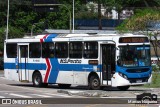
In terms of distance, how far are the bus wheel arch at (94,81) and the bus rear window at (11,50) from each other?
6.92m

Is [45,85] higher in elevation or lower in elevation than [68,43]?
lower

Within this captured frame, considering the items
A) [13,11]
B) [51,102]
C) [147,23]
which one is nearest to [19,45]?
[51,102]

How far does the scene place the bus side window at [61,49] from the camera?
31.4 meters

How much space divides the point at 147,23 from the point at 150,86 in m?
17.6

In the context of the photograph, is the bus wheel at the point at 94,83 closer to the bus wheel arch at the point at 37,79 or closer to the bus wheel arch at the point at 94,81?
the bus wheel arch at the point at 94,81

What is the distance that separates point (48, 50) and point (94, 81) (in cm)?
434

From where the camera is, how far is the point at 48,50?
32656 mm

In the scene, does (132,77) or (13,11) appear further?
(13,11)

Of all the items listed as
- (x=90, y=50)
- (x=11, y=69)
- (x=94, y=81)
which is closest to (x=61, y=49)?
(x=90, y=50)

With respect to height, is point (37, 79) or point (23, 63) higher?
point (23, 63)

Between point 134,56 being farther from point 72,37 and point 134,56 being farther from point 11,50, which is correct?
point 11,50

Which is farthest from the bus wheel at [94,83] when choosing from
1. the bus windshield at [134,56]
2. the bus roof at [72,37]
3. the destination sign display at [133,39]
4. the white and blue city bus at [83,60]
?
the destination sign display at [133,39]

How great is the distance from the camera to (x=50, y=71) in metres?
32.5

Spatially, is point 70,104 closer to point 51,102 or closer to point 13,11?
point 51,102
